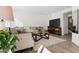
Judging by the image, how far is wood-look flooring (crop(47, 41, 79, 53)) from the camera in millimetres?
1222

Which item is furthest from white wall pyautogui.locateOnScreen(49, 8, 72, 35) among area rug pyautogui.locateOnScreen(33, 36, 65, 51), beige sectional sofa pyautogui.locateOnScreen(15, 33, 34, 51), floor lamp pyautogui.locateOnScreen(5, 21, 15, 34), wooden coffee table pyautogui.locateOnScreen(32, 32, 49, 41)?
floor lamp pyautogui.locateOnScreen(5, 21, 15, 34)

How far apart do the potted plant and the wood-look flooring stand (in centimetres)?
53

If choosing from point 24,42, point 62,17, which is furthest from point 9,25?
point 62,17

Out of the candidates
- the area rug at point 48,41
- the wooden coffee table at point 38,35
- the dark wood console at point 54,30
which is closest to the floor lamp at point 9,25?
the wooden coffee table at point 38,35

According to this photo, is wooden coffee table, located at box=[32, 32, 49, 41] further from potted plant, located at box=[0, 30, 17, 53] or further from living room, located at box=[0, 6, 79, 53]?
potted plant, located at box=[0, 30, 17, 53]

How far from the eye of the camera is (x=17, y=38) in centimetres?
124

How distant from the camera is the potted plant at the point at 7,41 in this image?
119 centimetres

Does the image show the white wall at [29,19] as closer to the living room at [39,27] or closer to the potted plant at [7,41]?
the living room at [39,27]

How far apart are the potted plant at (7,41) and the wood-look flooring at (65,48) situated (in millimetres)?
531

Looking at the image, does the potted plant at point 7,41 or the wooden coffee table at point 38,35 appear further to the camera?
the wooden coffee table at point 38,35
